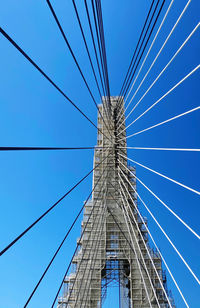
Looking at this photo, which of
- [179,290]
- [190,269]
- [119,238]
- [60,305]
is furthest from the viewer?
[119,238]

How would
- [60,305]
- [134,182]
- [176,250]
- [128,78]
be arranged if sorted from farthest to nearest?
[134,182] < [60,305] < [128,78] < [176,250]

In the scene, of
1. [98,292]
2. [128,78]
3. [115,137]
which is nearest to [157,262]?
[98,292]

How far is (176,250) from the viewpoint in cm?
554

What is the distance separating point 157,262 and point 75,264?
6051 mm

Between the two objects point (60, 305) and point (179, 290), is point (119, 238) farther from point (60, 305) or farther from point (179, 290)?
point (179, 290)

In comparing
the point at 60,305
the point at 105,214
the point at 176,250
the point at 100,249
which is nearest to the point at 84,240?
the point at 100,249

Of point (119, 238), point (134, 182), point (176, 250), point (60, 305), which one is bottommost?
point (60, 305)

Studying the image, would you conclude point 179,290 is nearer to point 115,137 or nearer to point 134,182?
point 115,137

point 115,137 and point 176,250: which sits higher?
point 115,137

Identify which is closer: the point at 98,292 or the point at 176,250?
the point at 176,250

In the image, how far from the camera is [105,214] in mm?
19469

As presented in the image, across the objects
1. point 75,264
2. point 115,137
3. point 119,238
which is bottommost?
point 75,264

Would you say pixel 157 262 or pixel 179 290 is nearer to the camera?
pixel 179 290

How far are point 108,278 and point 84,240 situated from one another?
3.36 metres
